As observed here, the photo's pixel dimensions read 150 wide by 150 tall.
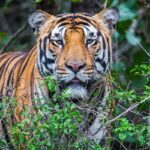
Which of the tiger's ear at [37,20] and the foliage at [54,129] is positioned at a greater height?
the tiger's ear at [37,20]

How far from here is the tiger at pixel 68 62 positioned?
6.41 meters

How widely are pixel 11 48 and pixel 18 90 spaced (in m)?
2.63

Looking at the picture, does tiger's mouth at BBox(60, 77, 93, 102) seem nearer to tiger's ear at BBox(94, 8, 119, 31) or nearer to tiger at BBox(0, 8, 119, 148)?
tiger at BBox(0, 8, 119, 148)

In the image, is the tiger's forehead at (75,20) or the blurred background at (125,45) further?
the tiger's forehead at (75,20)

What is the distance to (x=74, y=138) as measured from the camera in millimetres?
5816

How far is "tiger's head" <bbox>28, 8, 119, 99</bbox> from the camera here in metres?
6.41

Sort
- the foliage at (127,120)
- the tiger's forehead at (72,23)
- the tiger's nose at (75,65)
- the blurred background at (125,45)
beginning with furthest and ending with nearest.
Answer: the tiger's forehead at (72,23), the tiger's nose at (75,65), the blurred background at (125,45), the foliage at (127,120)

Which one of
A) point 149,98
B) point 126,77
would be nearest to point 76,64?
point 149,98

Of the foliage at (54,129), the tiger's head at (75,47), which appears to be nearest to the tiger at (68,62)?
the tiger's head at (75,47)

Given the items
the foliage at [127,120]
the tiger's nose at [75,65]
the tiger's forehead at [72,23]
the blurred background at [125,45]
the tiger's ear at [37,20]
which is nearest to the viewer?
the foliage at [127,120]

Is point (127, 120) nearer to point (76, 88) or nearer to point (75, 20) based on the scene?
point (76, 88)

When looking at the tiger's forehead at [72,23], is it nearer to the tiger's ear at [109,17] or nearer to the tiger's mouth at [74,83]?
the tiger's ear at [109,17]

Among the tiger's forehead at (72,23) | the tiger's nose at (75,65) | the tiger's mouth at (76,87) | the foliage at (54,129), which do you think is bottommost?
the foliage at (54,129)

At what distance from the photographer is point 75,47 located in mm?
6547
